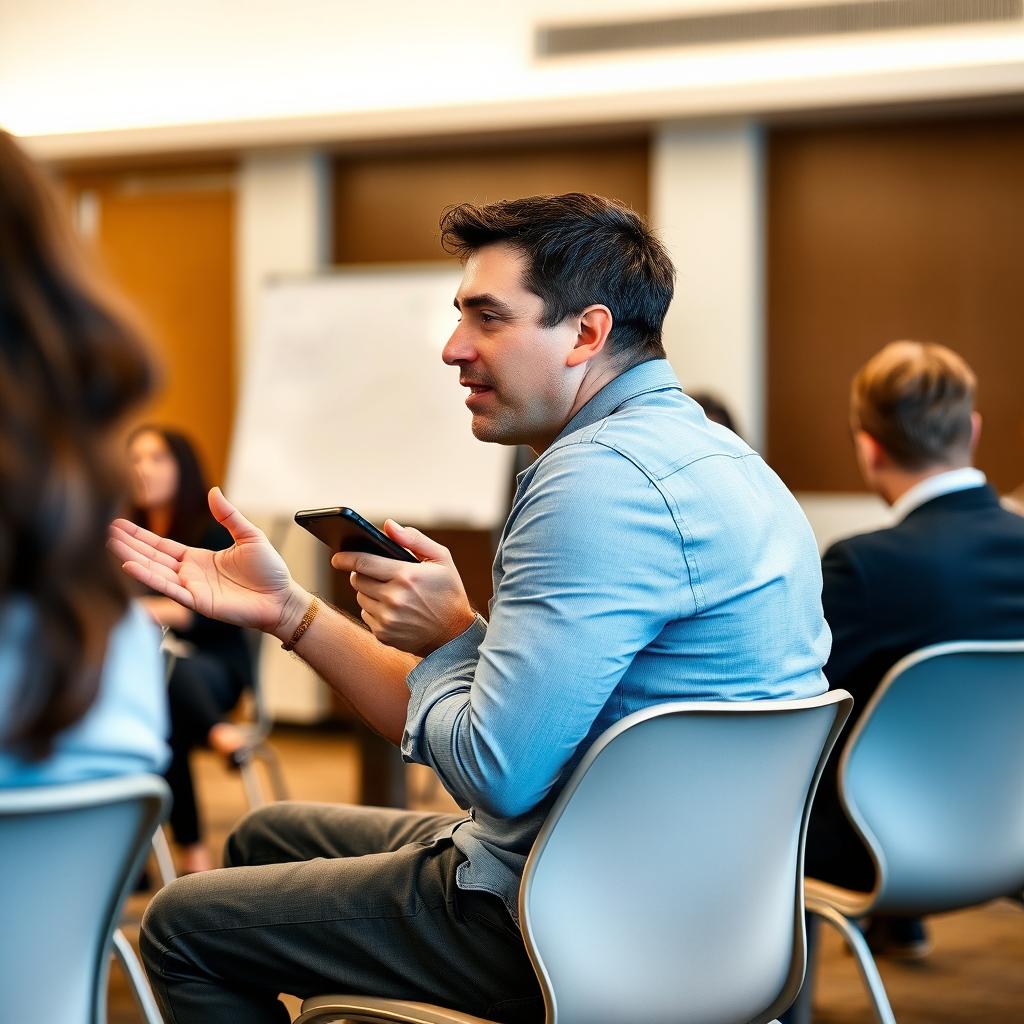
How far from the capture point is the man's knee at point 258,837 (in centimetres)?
184

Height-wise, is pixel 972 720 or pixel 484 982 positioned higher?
pixel 972 720

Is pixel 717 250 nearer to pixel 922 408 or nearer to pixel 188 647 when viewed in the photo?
pixel 188 647

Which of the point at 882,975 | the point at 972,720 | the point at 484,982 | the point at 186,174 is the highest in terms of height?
the point at 186,174

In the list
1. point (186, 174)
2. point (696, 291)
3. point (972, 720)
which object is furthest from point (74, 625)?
point (186, 174)

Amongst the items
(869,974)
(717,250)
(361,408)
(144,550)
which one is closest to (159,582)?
(144,550)

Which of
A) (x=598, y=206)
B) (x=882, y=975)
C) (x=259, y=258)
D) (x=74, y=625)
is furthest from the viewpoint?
(x=259, y=258)

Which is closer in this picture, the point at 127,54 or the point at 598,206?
the point at 598,206

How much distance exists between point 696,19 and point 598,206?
4.03m

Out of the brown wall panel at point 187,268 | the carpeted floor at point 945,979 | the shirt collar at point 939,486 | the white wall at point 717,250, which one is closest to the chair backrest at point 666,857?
the shirt collar at point 939,486

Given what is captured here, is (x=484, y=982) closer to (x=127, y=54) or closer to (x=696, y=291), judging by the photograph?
(x=696, y=291)

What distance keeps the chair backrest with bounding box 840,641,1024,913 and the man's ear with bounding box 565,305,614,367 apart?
2.22 ft

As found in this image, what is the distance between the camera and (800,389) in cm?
541

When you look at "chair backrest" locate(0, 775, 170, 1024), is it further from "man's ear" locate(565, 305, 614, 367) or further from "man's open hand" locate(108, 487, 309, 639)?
"man's ear" locate(565, 305, 614, 367)

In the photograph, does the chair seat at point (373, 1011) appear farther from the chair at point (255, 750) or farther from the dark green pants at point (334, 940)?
the chair at point (255, 750)
